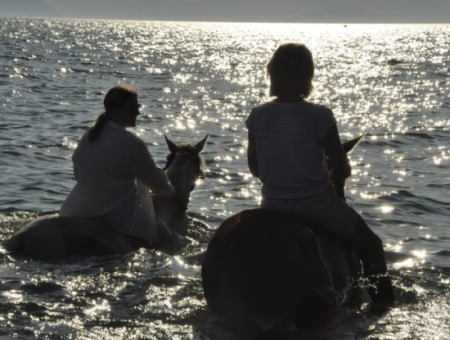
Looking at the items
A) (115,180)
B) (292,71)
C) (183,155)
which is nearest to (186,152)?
(183,155)

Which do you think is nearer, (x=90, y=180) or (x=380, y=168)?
(x=90, y=180)

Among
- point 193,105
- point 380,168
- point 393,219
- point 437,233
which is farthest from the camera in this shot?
point 193,105

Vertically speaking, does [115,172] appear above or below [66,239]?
above

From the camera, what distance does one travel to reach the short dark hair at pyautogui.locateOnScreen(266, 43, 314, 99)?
5266 millimetres

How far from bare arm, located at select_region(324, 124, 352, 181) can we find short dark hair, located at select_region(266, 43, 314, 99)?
41cm

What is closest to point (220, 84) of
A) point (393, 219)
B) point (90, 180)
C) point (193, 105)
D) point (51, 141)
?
point (193, 105)

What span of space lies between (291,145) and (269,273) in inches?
43.9

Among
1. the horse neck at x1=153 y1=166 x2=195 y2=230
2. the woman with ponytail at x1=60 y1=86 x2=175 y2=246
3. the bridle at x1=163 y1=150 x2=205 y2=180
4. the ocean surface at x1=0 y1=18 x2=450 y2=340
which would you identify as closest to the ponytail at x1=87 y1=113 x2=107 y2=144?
the woman with ponytail at x1=60 y1=86 x2=175 y2=246

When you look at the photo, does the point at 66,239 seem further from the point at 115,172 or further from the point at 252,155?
the point at 252,155

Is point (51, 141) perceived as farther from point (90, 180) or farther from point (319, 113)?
point (319, 113)

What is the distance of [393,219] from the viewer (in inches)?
428

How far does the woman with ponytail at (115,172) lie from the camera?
7.29m

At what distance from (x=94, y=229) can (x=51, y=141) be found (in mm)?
10144

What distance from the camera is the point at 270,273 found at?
5.05 m
